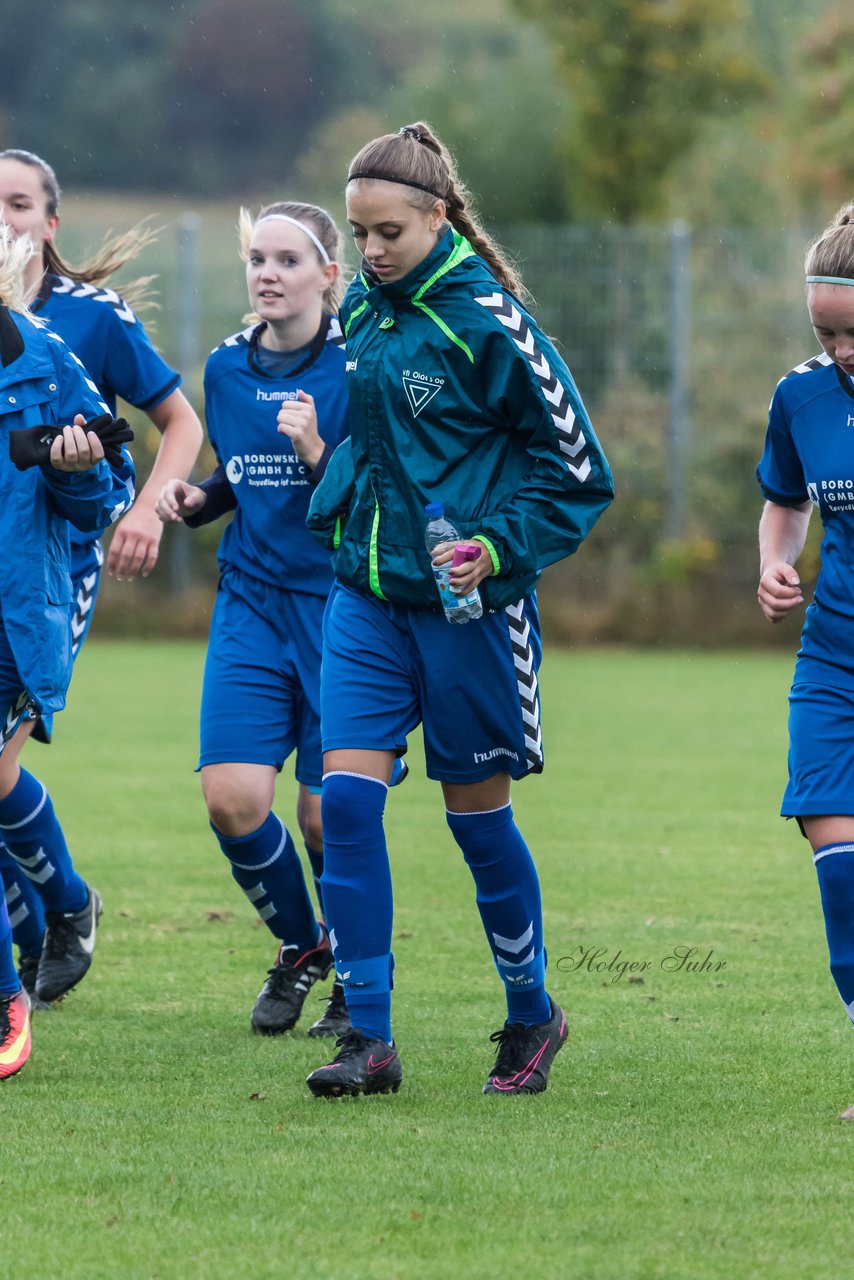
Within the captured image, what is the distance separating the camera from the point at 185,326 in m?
23.4

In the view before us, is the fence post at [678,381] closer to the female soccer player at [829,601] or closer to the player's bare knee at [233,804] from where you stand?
the player's bare knee at [233,804]

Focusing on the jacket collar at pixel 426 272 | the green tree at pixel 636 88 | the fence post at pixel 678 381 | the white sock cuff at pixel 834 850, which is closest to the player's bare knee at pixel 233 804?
the jacket collar at pixel 426 272

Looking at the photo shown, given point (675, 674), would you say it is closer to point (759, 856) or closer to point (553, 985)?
point (759, 856)

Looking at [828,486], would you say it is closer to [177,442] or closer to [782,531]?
[782,531]

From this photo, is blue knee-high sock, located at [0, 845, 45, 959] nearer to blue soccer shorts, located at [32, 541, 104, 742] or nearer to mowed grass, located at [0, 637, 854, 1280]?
mowed grass, located at [0, 637, 854, 1280]

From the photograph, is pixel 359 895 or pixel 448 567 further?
pixel 359 895

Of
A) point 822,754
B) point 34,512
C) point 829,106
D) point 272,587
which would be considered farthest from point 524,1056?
→ point 829,106

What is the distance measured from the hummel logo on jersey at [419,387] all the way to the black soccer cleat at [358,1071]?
58.0 inches

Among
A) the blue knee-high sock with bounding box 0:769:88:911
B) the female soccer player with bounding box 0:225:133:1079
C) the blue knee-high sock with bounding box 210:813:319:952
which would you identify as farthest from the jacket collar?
the blue knee-high sock with bounding box 0:769:88:911

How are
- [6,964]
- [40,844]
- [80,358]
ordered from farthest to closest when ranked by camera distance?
1. [80,358]
2. [40,844]
3. [6,964]

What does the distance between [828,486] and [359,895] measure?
1.42 metres

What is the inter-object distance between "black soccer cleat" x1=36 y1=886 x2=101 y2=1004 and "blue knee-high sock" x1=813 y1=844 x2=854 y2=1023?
2.46 meters

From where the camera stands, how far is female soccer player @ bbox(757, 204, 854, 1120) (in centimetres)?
465

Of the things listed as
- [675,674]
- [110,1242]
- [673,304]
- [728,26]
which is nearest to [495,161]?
[728,26]
